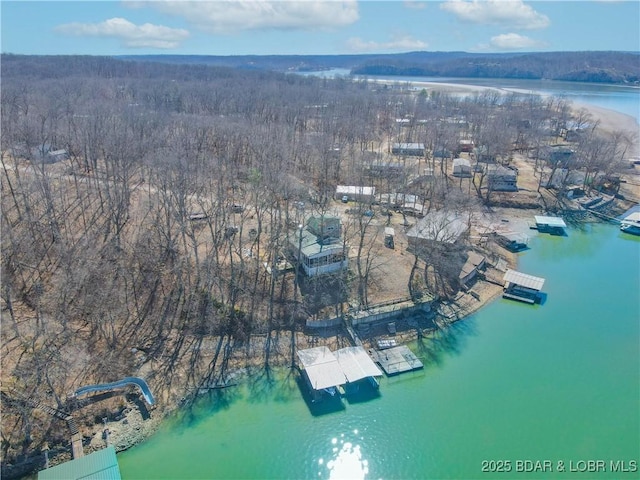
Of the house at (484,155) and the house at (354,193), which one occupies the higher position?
the house at (484,155)

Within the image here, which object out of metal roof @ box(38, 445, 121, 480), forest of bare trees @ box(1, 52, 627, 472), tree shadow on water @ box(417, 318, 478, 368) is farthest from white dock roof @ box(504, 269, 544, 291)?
metal roof @ box(38, 445, 121, 480)

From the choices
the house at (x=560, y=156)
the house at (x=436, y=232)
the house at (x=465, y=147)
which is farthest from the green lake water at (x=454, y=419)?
the house at (x=465, y=147)

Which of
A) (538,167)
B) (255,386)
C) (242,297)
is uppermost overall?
(538,167)

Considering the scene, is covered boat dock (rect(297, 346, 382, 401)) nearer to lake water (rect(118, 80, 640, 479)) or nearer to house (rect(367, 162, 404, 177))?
lake water (rect(118, 80, 640, 479))

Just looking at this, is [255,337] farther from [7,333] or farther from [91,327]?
A: [7,333]

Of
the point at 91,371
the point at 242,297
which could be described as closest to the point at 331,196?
the point at 242,297

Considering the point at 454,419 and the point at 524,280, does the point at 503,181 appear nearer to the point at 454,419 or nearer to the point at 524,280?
the point at 524,280

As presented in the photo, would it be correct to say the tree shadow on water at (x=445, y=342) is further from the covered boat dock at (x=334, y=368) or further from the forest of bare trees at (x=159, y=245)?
the forest of bare trees at (x=159, y=245)
